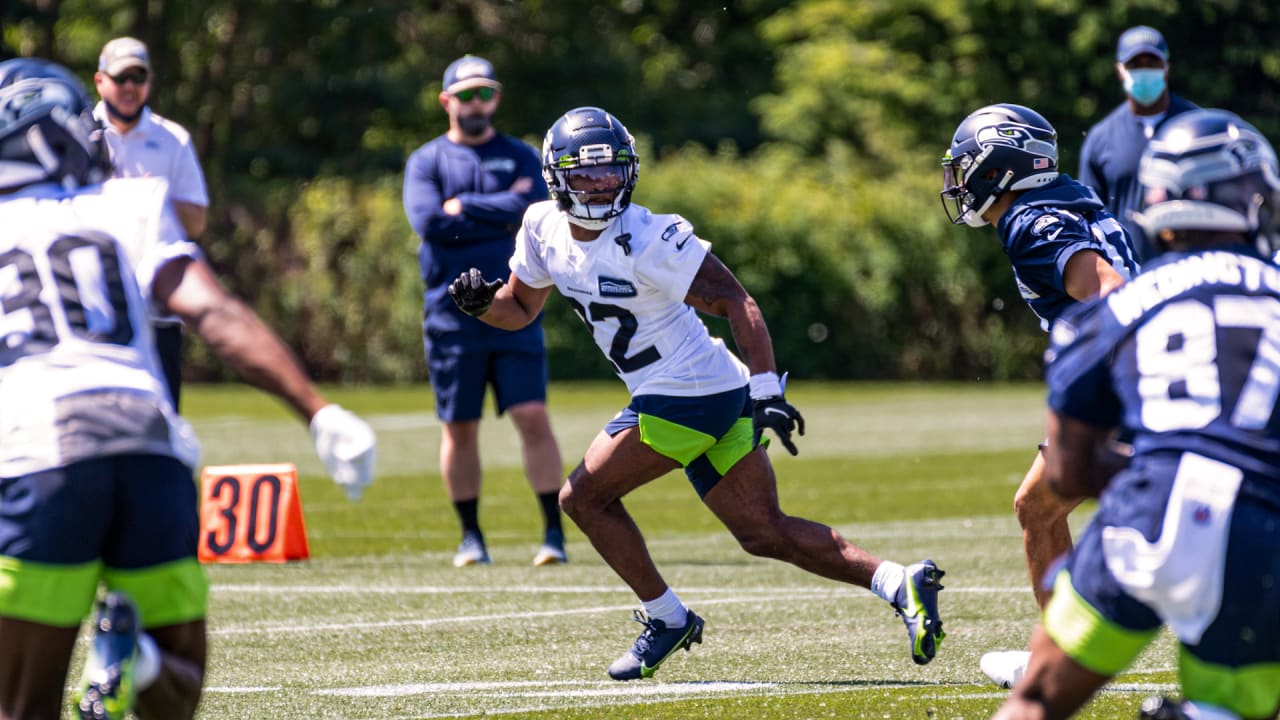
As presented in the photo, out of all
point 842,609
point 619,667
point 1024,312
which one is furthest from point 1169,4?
point 619,667

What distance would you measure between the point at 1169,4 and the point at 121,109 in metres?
22.6

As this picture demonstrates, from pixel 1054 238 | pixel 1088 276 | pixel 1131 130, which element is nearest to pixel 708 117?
pixel 1131 130

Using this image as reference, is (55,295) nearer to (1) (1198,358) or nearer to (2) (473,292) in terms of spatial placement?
(1) (1198,358)

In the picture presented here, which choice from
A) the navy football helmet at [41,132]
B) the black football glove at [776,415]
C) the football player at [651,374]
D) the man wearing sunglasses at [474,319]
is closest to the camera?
the navy football helmet at [41,132]

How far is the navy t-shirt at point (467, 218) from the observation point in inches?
382

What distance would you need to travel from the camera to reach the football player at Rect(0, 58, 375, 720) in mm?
3945

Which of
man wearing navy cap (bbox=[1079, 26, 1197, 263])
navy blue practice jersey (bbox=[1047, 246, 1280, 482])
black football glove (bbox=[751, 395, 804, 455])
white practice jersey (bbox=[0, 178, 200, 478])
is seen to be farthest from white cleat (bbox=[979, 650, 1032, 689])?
man wearing navy cap (bbox=[1079, 26, 1197, 263])

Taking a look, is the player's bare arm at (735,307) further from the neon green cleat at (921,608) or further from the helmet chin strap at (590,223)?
the neon green cleat at (921,608)

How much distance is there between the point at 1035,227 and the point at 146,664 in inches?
125

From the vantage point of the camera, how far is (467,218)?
9.71 metres

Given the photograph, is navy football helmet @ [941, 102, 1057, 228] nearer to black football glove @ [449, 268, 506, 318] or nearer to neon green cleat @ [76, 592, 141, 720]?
black football glove @ [449, 268, 506, 318]

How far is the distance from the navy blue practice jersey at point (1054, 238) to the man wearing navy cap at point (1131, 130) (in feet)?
11.6

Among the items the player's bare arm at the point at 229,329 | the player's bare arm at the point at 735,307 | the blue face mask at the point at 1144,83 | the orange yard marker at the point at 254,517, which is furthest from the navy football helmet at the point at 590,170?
the blue face mask at the point at 1144,83

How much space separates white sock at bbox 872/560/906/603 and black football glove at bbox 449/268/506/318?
61.1 inches
